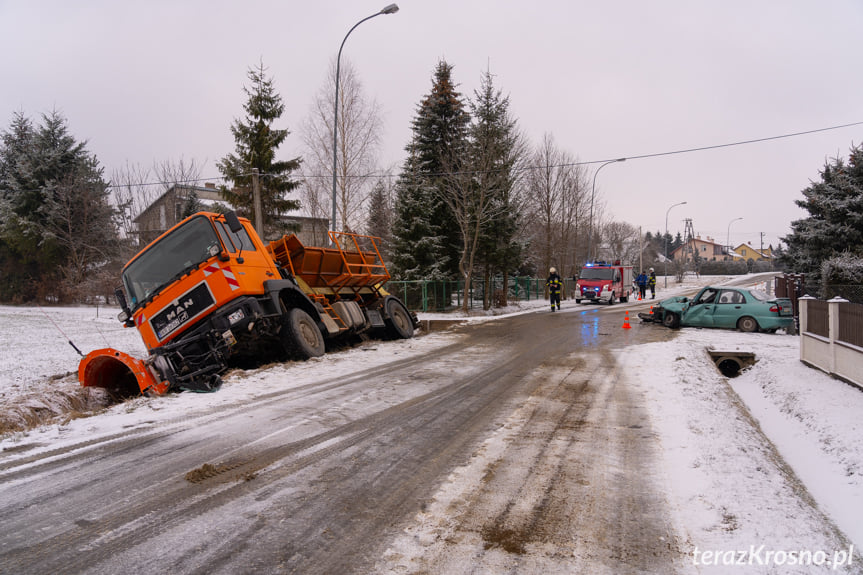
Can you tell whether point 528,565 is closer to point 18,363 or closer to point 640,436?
point 640,436

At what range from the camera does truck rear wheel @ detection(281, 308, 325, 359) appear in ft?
30.2

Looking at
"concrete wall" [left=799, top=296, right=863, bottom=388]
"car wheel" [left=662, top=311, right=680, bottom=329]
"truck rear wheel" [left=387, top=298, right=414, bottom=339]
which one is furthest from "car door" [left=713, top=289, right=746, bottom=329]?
"truck rear wheel" [left=387, top=298, right=414, bottom=339]

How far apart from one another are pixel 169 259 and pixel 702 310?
593 inches

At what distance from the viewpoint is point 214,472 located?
4.20 m

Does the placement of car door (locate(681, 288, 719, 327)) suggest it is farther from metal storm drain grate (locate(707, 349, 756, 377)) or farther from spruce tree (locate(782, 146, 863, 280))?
Result: spruce tree (locate(782, 146, 863, 280))

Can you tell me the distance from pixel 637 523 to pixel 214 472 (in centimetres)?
334

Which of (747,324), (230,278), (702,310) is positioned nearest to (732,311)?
(747,324)

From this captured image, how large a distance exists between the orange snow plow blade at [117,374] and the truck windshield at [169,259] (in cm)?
104

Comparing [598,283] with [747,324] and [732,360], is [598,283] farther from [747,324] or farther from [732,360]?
[732,360]

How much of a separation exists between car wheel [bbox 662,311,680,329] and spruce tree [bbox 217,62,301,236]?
21588 millimetres

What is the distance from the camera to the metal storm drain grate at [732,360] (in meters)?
11.4

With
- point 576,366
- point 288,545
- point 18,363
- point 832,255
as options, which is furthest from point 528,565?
point 832,255

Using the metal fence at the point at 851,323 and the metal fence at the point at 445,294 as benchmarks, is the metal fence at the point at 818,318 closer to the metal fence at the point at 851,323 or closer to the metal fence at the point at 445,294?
the metal fence at the point at 851,323

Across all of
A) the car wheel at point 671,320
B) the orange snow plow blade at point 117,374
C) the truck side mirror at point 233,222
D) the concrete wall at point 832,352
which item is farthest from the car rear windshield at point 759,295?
the orange snow plow blade at point 117,374
